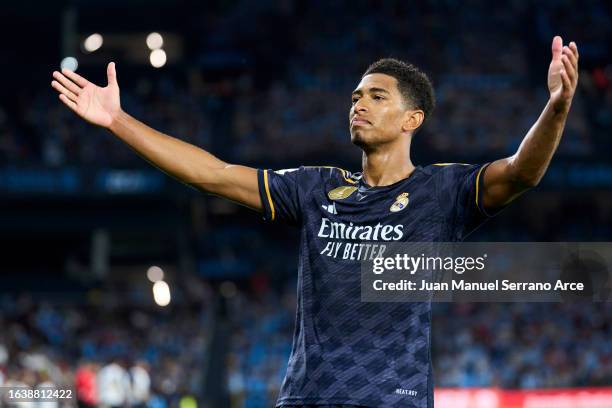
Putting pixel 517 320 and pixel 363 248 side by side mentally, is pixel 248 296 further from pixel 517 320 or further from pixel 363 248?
pixel 363 248

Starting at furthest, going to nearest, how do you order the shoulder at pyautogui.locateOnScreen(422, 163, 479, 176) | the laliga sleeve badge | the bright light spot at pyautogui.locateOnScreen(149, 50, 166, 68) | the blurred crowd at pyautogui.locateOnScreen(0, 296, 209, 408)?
the bright light spot at pyautogui.locateOnScreen(149, 50, 166, 68)
the blurred crowd at pyautogui.locateOnScreen(0, 296, 209, 408)
the laliga sleeve badge
the shoulder at pyautogui.locateOnScreen(422, 163, 479, 176)

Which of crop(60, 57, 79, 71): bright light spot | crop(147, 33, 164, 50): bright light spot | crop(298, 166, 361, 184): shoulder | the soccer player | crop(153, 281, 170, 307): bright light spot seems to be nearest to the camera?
the soccer player

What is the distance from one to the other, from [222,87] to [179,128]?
1992 mm

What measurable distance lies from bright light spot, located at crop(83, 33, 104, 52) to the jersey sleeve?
24948 millimetres

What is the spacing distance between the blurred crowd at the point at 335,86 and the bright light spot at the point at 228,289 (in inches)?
110

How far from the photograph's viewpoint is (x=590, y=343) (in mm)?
19297

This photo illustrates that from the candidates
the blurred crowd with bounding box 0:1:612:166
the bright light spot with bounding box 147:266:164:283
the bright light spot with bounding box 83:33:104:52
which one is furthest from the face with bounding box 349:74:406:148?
the bright light spot with bounding box 83:33:104:52

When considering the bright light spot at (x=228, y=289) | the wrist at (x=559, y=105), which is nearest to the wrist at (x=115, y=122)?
the wrist at (x=559, y=105)

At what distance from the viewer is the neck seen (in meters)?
4.46

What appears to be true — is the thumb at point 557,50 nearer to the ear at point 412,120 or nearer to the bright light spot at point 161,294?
the ear at point 412,120

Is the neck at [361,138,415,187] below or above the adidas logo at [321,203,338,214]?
above

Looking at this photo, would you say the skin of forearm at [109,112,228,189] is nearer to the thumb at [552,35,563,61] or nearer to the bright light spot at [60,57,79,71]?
the thumb at [552,35,563,61]

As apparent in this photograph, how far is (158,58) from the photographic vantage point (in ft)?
91.2

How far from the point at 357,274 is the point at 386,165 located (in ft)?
1.86
